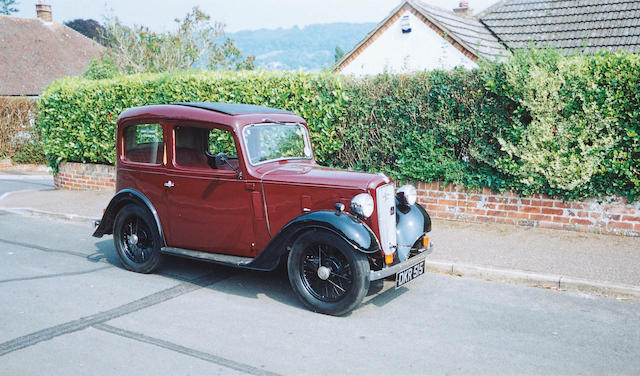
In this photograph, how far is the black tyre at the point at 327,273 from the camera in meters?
4.55

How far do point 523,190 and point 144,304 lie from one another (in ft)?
18.4

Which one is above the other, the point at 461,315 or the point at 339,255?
the point at 339,255

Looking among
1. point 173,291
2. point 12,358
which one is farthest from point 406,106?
point 12,358

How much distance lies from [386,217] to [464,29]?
12811 mm

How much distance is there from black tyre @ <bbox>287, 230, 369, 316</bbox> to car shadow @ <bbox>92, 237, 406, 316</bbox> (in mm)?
243

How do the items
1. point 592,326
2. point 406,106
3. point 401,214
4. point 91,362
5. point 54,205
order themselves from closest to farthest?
point 91,362 < point 592,326 < point 401,214 < point 406,106 < point 54,205

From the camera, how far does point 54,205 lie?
10305 mm

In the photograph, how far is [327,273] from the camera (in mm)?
4719

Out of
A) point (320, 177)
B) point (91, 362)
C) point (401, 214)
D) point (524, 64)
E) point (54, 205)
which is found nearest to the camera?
point (91, 362)

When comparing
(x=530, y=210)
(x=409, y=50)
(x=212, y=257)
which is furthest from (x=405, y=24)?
(x=212, y=257)

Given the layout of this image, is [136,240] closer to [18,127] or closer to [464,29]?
[464,29]

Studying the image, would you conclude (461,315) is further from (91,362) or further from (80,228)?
(80,228)

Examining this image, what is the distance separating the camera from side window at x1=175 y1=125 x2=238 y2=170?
5434 mm

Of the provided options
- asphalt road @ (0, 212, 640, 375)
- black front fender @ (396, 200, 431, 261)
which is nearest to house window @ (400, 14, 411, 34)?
black front fender @ (396, 200, 431, 261)
